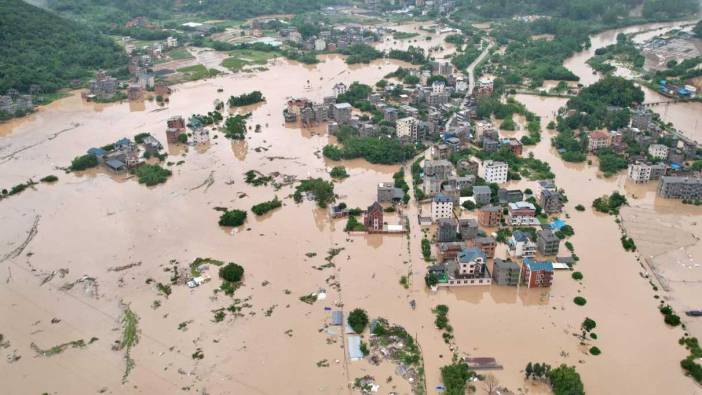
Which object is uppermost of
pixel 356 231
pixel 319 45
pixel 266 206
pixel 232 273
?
pixel 319 45

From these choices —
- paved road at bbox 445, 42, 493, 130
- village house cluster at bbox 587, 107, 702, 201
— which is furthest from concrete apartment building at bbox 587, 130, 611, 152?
paved road at bbox 445, 42, 493, 130

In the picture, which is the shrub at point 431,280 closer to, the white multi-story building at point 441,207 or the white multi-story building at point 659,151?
the white multi-story building at point 441,207

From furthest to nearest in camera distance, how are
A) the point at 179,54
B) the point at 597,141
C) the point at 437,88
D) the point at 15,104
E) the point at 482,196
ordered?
the point at 179,54 < the point at 437,88 < the point at 15,104 < the point at 597,141 < the point at 482,196

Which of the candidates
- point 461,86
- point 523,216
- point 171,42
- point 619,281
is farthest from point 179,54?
point 619,281

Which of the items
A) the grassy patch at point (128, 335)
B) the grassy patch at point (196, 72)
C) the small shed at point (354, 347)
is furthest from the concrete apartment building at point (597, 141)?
the grassy patch at point (196, 72)

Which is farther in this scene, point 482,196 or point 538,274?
point 482,196

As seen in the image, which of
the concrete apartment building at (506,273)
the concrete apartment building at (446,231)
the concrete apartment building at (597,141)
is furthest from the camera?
the concrete apartment building at (597,141)

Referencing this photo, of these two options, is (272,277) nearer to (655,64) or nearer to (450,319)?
(450,319)

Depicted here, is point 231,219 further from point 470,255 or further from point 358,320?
point 470,255
